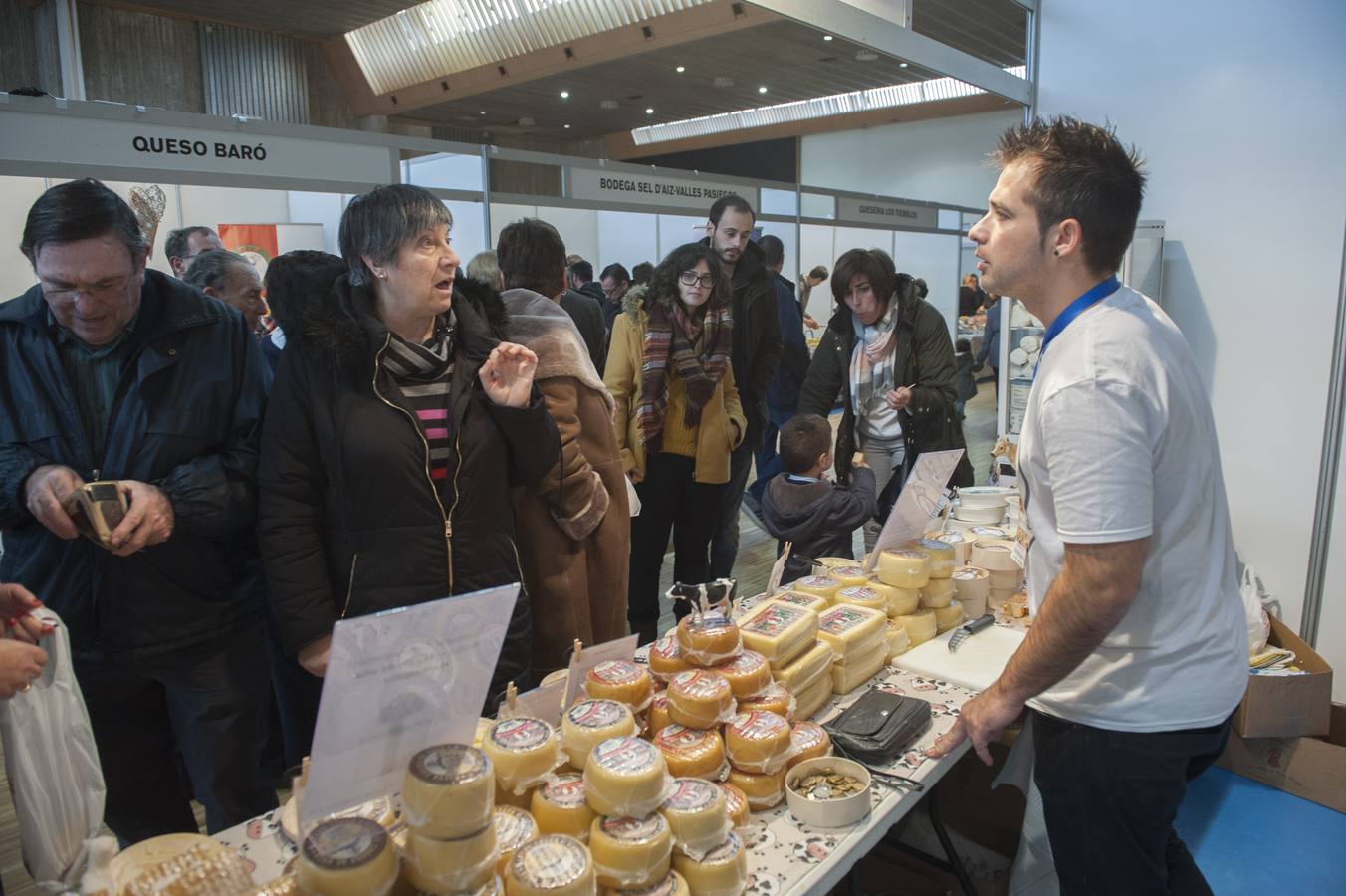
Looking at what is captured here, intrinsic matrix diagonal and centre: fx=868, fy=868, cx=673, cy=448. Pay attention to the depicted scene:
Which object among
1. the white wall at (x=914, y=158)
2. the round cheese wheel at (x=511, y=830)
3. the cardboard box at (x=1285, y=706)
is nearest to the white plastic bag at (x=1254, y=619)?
the cardboard box at (x=1285, y=706)

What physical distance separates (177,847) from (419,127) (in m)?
11.5

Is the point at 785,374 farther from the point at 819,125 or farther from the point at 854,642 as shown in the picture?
the point at 819,125

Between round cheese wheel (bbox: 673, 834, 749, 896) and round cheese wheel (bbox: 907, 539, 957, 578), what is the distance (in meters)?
1.06

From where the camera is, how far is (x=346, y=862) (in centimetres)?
89

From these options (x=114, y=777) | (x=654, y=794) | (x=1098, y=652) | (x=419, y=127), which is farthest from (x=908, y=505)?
(x=419, y=127)

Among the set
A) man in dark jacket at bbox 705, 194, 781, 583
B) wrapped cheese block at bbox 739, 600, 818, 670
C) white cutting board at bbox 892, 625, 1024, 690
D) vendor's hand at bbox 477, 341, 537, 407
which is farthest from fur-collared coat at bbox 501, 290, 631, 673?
man in dark jacket at bbox 705, 194, 781, 583

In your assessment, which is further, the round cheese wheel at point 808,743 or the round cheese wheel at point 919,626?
the round cheese wheel at point 919,626

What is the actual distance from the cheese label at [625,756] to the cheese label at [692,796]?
69 mm

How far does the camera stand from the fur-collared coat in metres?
2.01

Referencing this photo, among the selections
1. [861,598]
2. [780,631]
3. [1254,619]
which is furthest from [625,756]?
[1254,619]

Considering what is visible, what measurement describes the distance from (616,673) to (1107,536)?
764mm

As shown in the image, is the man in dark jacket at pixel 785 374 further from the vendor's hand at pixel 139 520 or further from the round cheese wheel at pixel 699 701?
the vendor's hand at pixel 139 520

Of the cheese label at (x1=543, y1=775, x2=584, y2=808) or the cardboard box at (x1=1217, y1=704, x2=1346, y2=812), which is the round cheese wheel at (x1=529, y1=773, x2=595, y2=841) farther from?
the cardboard box at (x1=1217, y1=704, x2=1346, y2=812)

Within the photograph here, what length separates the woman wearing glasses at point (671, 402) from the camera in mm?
3016
